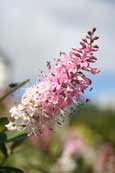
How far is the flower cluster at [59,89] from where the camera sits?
194cm

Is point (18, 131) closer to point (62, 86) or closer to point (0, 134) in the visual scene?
point (0, 134)

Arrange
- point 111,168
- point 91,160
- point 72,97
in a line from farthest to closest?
point 91,160 → point 111,168 → point 72,97

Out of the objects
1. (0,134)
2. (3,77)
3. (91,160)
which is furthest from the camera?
(3,77)

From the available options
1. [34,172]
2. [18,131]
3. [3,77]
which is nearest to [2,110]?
[34,172]

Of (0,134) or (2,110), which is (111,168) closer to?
(2,110)

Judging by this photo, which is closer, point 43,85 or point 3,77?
point 43,85

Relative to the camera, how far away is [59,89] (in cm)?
196

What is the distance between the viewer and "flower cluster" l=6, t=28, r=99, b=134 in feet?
6.36

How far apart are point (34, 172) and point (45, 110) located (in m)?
2.14

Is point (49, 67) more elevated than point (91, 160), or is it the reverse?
point (49, 67)

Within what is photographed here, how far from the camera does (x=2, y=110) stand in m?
3.52

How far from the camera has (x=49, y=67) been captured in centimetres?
203

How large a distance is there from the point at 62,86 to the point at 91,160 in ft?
11.7

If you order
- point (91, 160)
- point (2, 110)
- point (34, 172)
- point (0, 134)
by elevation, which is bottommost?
point (91, 160)
